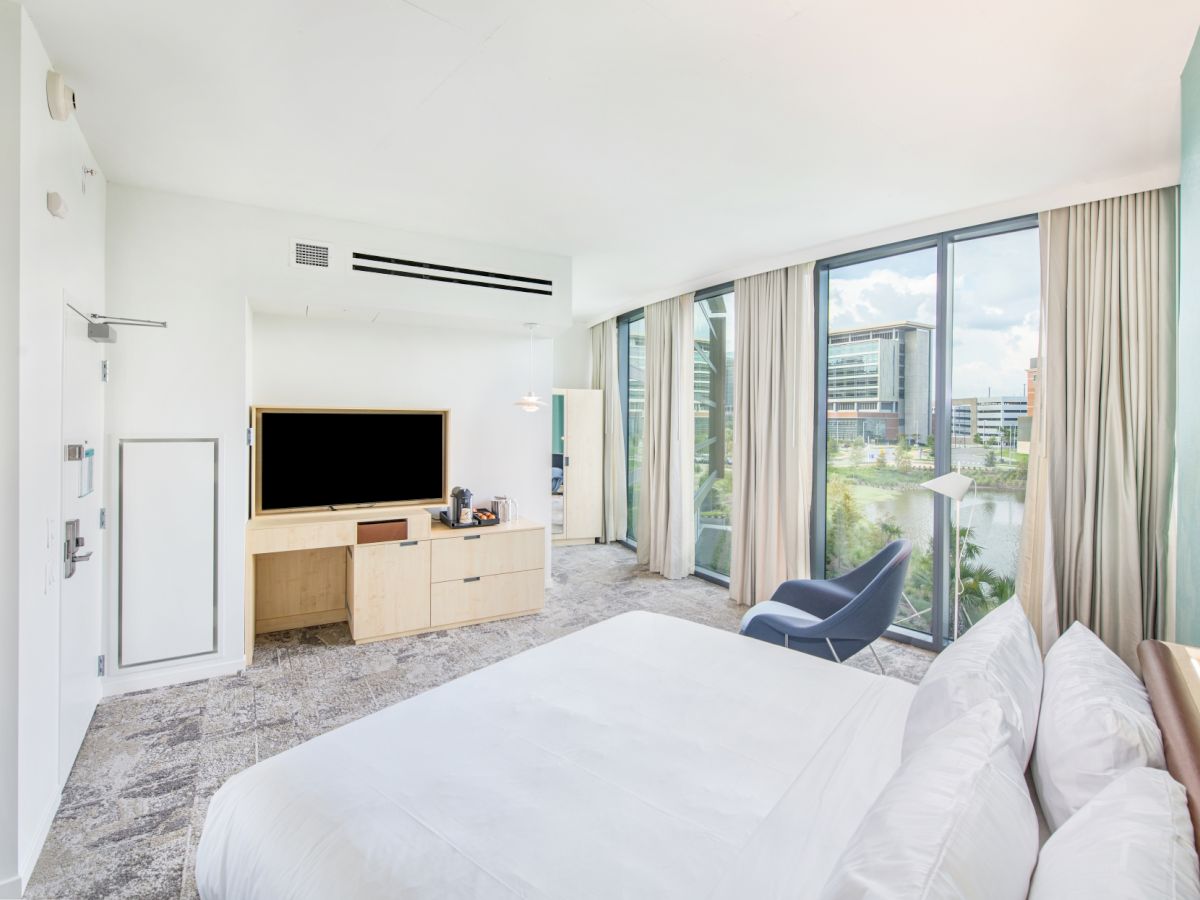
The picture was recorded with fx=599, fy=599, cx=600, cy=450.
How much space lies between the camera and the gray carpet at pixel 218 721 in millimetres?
1927

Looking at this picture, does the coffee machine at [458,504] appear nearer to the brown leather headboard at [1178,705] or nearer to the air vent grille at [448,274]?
the air vent grille at [448,274]

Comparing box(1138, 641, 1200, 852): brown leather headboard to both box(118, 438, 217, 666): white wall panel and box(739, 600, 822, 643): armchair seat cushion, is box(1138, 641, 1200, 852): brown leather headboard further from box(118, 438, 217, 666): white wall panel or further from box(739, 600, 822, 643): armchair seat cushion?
box(118, 438, 217, 666): white wall panel

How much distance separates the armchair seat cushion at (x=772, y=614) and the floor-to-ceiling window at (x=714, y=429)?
1858 mm

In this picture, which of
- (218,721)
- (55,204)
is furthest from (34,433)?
(218,721)

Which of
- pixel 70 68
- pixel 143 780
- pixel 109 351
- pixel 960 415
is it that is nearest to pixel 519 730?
pixel 143 780

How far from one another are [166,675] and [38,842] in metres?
1.34

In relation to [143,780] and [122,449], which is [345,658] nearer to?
[143,780]

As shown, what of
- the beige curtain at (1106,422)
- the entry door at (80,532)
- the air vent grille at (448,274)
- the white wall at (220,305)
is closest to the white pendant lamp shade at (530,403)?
the air vent grille at (448,274)

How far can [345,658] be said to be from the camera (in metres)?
3.56

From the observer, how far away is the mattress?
1181 mm

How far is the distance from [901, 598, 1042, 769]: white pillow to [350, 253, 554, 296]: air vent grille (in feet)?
11.4

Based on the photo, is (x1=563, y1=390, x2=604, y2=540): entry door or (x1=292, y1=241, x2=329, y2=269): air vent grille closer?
(x1=292, y1=241, x2=329, y2=269): air vent grille

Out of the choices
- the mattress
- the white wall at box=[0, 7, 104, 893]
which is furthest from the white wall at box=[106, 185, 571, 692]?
the mattress

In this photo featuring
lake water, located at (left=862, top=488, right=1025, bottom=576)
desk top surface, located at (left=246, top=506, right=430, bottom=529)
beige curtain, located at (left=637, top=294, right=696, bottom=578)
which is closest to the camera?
lake water, located at (left=862, top=488, right=1025, bottom=576)
